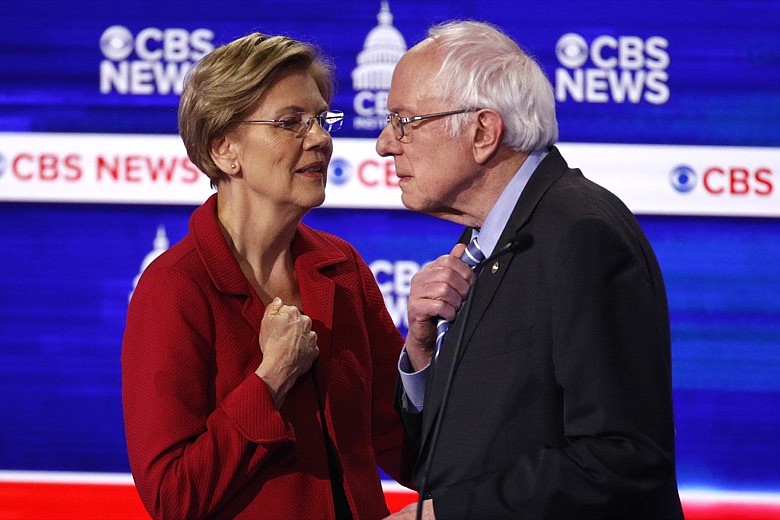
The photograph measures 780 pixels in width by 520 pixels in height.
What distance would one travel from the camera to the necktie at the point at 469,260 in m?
1.76

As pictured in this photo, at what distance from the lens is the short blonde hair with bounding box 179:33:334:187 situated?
2049 mm

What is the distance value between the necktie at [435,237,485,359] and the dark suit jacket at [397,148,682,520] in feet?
0.20

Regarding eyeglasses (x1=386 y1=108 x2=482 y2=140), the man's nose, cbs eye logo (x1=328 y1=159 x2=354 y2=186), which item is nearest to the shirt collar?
eyeglasses (x1=386 y1=108 x2=482 y2=140)

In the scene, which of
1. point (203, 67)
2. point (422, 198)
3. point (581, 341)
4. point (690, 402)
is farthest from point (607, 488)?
point (690, 402)

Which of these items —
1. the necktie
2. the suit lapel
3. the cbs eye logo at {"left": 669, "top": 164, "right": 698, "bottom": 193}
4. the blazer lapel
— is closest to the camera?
the suit lapel

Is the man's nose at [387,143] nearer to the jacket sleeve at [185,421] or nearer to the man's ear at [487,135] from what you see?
the man's ear at [487,135]

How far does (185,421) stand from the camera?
1.82m

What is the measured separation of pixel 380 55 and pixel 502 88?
5.35 ft

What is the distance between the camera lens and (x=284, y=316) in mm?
1934

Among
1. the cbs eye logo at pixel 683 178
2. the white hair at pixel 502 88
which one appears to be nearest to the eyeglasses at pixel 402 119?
the white hair at pixel 502 88

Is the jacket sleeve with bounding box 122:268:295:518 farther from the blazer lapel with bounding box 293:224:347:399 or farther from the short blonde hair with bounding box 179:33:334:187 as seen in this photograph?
the short blonde hair with bounding box 179:33:334:187

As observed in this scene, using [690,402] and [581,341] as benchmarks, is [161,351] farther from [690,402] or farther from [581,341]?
[690,402]

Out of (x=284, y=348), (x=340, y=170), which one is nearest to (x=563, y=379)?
(x=284, y=348)

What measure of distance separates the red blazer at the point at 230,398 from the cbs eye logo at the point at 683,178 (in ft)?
5.03
